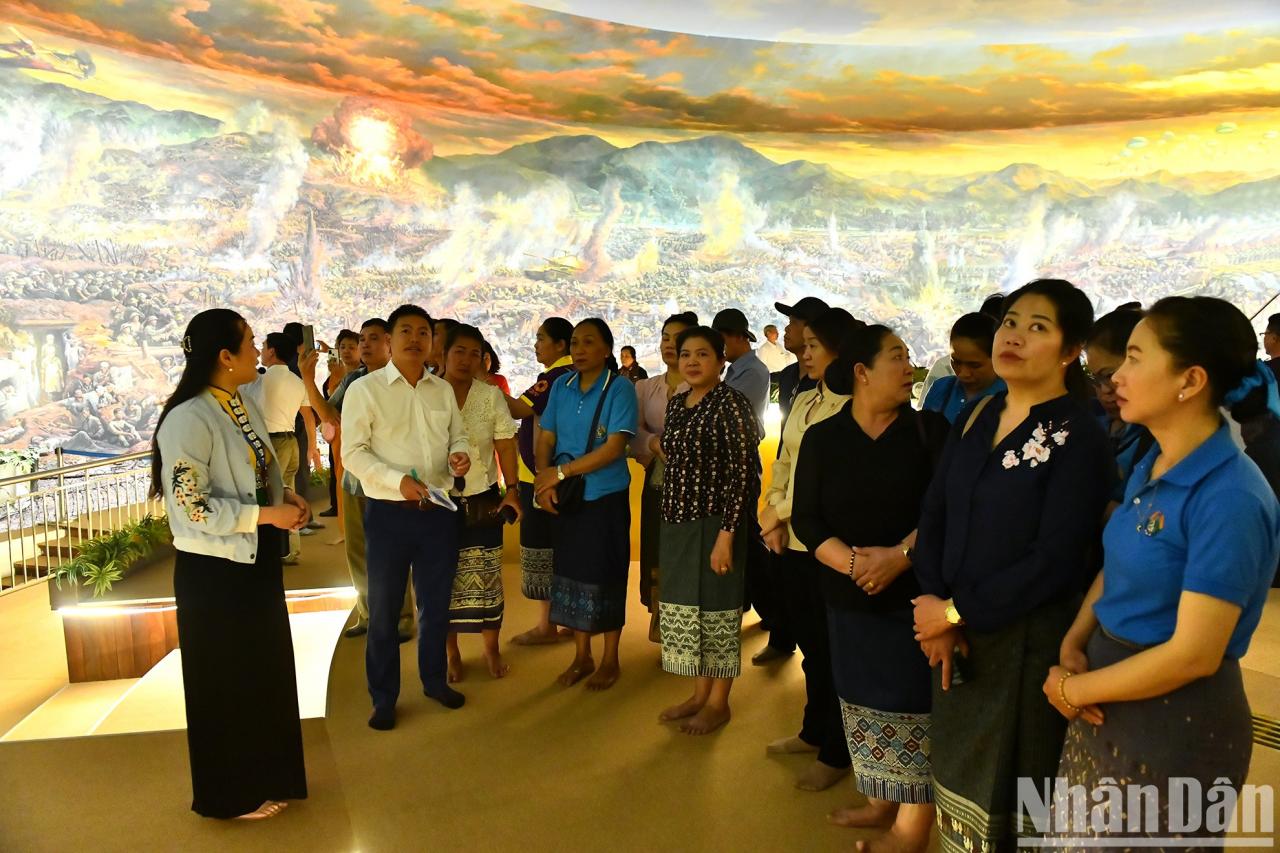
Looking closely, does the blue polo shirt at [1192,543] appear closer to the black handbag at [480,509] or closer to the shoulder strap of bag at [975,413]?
the shoulder strap of bag at [975,413]

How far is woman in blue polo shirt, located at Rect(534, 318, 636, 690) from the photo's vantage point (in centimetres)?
375

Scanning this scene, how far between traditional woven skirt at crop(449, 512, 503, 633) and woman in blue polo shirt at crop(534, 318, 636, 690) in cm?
30

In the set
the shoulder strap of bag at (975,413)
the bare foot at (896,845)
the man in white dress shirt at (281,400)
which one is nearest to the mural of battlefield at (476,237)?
the man in white dress shirt at (281,400)

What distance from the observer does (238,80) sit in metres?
10.9

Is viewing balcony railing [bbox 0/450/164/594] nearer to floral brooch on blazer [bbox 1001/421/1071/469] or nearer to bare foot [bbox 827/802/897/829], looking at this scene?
bare foot [bbox 827/802/897/829]

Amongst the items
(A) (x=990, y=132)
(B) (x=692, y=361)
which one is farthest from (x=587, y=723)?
(A) (x=990, y=132)

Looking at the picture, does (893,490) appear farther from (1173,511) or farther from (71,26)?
(71,26)

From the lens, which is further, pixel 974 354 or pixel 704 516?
pixel 704 516

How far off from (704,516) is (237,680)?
162 centimetres

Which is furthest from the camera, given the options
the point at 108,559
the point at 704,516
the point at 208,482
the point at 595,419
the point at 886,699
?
the point at 108,559

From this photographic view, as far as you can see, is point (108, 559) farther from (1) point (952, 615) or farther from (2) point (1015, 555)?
(2) point (1015, 555)

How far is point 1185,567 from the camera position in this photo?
1.44 m

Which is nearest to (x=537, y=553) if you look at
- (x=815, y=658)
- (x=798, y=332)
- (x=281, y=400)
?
(x=798, y=332)

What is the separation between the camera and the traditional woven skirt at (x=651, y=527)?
13.6ft
